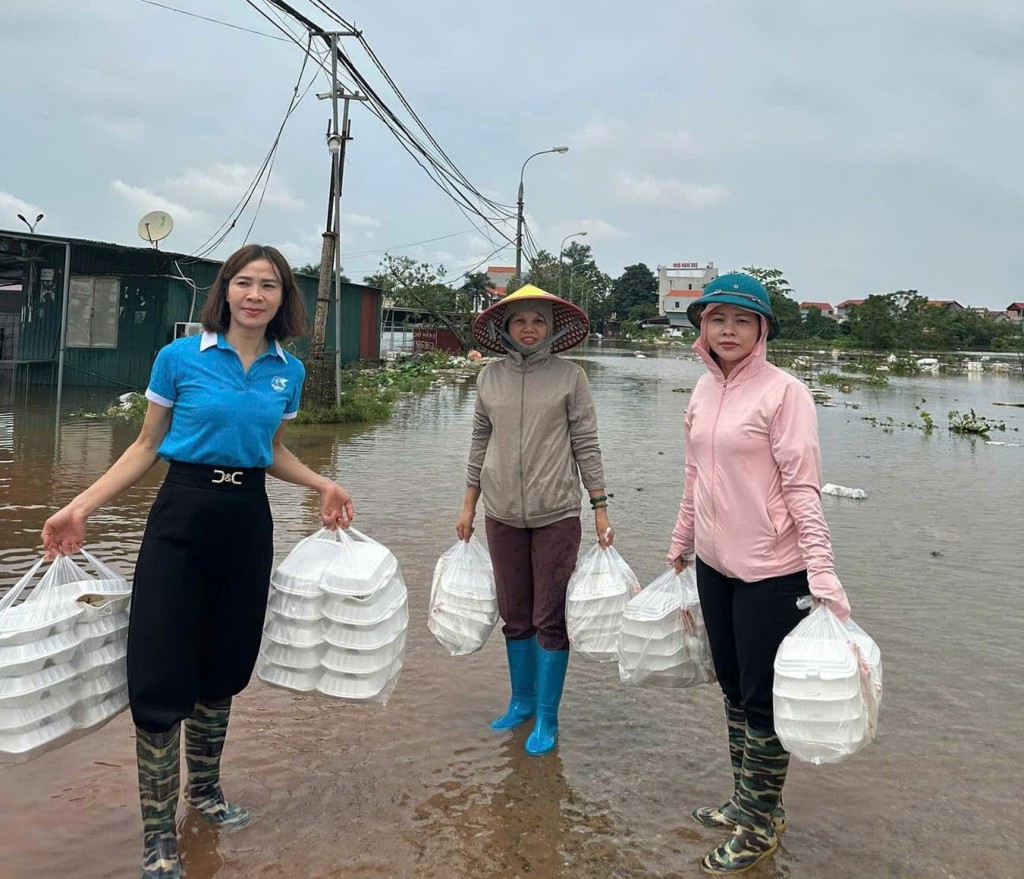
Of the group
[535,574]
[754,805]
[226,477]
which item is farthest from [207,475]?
[754,805]

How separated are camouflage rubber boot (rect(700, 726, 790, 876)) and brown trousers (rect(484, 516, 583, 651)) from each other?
0.90 metres

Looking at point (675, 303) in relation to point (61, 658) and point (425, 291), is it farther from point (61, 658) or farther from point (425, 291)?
point (61, 658)

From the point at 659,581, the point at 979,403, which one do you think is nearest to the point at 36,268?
the point at 659,581

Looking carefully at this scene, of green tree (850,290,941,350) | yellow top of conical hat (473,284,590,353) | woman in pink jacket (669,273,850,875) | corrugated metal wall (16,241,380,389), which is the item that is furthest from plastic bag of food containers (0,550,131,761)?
green tree (850,290,941,350)

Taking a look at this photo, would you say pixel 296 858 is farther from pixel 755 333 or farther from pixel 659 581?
pixel 755 333

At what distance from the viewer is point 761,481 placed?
2.44 m

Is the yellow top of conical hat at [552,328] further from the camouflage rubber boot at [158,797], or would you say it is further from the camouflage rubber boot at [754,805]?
the camouflage rubber boot at [158,797]

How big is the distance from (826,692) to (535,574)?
1278 millimetres

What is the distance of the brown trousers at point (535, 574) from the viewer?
316cm

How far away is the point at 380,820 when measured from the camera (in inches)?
107

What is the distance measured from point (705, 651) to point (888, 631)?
2427 mm

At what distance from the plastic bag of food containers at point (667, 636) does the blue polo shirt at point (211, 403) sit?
4.44 feet

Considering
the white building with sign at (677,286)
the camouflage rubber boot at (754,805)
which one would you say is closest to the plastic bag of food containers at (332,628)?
the camouflage rubber boot at (754,805)

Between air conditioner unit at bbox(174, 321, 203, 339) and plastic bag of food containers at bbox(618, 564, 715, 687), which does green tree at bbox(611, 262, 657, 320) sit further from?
plastic bag of food containers at bbox(618, 564, 715, 687)
